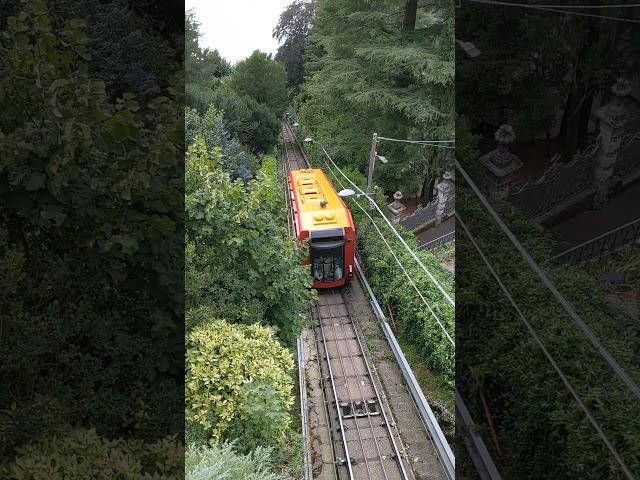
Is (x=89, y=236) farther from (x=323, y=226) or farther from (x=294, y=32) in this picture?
(x=323, y=226)

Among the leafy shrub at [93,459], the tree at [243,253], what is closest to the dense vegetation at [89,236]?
the leafy shrub at [93,459]

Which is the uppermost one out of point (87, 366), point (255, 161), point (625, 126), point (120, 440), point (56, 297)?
point (625, 126)

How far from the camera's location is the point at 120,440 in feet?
9.32

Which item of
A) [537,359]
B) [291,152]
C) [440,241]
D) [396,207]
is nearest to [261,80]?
[291,152]

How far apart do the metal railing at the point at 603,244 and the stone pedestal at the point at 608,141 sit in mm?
126

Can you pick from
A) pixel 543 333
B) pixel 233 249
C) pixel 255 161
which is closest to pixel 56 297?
pixel 233 249

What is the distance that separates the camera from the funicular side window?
453cm

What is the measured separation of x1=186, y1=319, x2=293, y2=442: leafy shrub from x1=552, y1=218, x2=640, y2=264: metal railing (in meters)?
1.90

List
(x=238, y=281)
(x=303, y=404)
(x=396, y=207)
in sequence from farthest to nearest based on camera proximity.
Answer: (x=238, y=281) < (x=303, y=404) < (x=396, y=207)

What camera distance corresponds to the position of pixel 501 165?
212 centimetres

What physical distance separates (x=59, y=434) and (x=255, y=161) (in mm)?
2216

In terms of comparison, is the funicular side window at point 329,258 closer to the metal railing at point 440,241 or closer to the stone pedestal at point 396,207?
the stone pedestal at point 396,207

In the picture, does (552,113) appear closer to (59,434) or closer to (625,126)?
(625,126)

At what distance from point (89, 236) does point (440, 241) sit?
185cm
